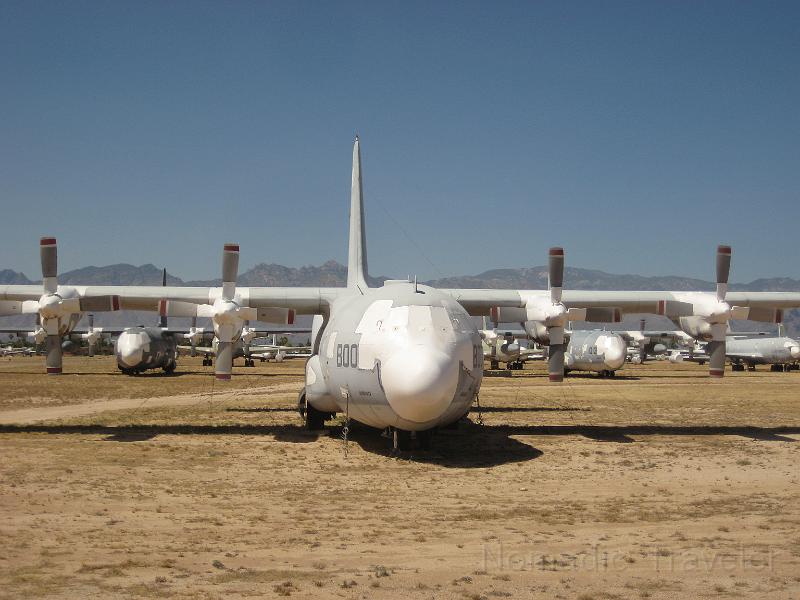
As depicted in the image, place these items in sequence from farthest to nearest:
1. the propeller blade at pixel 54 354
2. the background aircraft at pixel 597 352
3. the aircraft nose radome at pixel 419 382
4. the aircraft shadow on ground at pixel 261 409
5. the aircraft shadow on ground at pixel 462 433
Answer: the background aircraft at pixel 597 352, the aircraft shadow on ground at pixel 261 409, the propeller blade at pixel 54 354, the aircraft shadow on ground at pixel 462 433, the aircraft nose radome at pixel 419 382

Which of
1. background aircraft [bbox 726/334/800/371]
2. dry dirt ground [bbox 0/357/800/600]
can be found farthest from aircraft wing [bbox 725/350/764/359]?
dry dirt ground [bbox 0/357/800/600]

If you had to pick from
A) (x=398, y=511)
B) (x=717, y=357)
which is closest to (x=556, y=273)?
(x=717, y=357)

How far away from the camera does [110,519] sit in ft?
34.5

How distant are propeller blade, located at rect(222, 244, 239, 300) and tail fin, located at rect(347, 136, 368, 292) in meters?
3.25

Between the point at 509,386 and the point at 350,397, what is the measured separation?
1077 inches

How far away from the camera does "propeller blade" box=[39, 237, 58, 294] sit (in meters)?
21.4

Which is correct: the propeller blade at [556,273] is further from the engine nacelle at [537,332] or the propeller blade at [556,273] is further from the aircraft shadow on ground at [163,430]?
the aircraft shadow on ground at [163,430]

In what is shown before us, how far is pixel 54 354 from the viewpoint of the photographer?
69.0 feet

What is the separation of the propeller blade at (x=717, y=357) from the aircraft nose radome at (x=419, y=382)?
35.7 feet

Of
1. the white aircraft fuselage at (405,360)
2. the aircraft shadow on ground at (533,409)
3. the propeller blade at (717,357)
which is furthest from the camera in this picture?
the aircraft shadow on ground at (533,409)

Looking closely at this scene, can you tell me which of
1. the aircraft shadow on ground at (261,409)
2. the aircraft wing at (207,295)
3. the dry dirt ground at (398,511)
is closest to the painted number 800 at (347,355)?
the dry dirt ground at (398,511)

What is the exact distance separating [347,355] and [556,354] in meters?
7.91

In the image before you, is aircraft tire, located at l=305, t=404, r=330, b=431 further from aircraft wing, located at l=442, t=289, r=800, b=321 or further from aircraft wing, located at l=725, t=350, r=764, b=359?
aircraft wing, located at l=725, t=350, r=764, b=359

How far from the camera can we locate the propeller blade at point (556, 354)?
2228 centimetres
